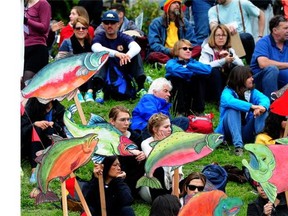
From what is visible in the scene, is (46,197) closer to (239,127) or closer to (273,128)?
(273,128)

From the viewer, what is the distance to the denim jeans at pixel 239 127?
12.3 metres

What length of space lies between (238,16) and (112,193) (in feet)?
16.4

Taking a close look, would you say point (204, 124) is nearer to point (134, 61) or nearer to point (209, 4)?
point (134, 61)

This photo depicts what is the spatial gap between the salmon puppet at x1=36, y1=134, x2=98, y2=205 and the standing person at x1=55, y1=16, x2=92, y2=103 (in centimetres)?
484

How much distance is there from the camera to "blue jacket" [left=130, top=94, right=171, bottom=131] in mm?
11961

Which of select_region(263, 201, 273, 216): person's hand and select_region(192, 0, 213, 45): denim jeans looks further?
select_region(192, 0, 213, 45): denim jeans

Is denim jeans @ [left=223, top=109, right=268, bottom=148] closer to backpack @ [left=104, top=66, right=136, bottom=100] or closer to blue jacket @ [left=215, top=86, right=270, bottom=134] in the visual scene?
blue jacket @ [left=215, top=86, right=270, bottom=134]

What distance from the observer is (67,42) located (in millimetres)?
14031

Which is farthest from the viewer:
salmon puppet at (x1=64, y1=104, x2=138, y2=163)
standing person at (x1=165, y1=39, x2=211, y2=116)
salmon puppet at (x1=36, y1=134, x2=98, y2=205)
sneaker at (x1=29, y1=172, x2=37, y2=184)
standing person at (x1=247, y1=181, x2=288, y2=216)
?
standing person at (x1=165, y1=39, x2=211, y2=116)

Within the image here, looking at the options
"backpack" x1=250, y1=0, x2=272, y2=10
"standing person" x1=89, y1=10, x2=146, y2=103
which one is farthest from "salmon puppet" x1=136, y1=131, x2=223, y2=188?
"backpack" x1=250, y1=0, x2=272, y2=10

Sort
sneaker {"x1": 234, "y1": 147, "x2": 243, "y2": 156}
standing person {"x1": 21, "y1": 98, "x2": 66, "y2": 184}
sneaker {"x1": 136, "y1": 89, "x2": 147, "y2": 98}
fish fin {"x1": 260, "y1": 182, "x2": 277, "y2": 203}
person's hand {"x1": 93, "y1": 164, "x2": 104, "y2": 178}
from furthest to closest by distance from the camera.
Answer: sneaker {"x1": 136, "y1": 89, "x2": 147, "y2": 98} → sneaker {"x1": 234, "y1": 147, "x2": 243, "y2": 156} → standing person {"x1": 21, "y1": 98, "x2": 66, "y2": 184} → person's hand {"x1": 93, "y1": 164, "x2": 104, "y2": 178} → fish fin {"x1": 260, "y1": 182, "x2": 277, "y2": 203}

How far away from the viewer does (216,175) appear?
1092cm

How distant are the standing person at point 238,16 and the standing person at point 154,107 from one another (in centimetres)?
227

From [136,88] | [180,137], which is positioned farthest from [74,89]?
[136,88]
